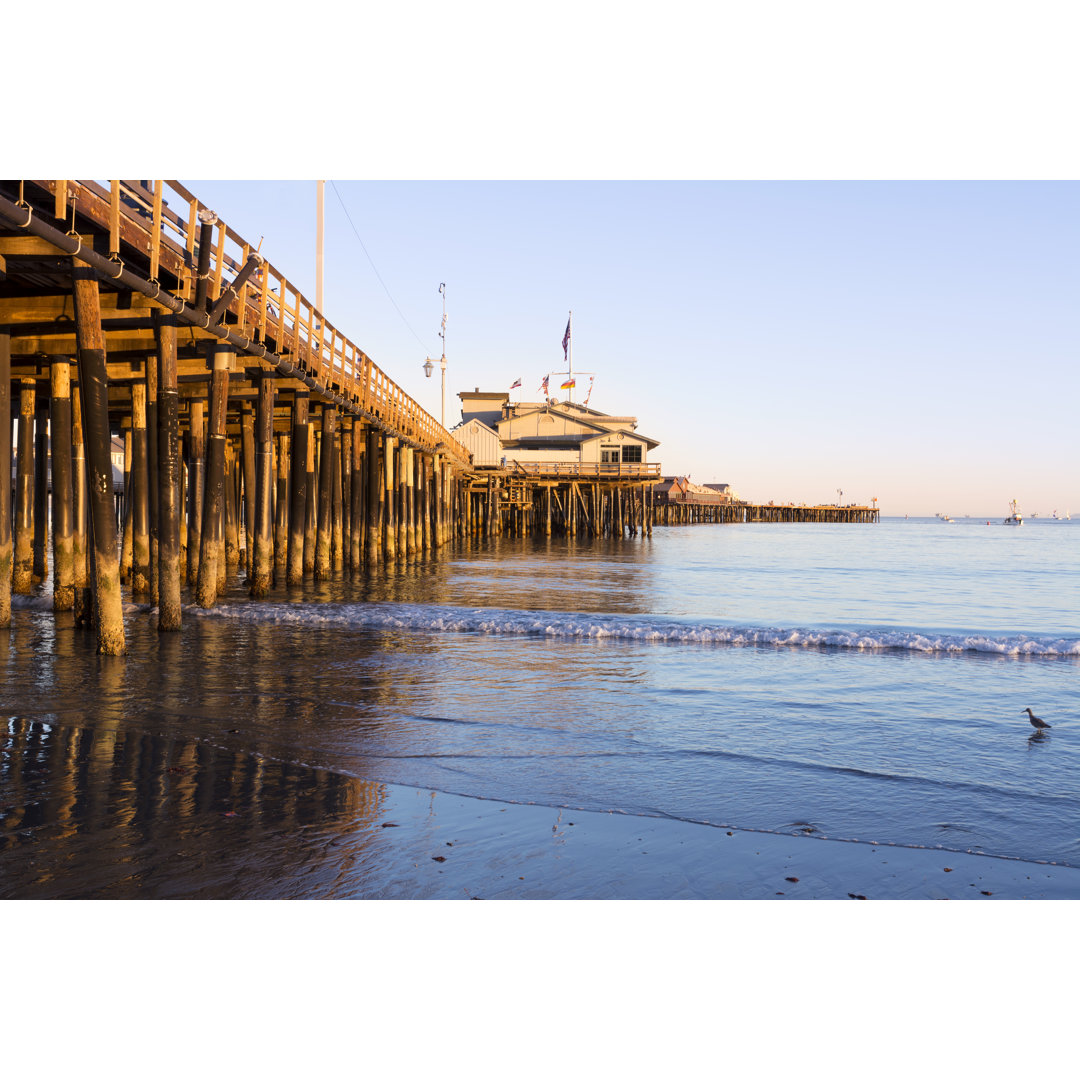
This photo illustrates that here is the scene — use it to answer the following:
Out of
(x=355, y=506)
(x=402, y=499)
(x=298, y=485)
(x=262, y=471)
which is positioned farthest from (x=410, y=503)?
(x=262, y=471)

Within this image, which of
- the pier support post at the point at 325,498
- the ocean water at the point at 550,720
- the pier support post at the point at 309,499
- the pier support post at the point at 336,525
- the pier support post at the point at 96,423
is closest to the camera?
the ocean water at the point at 550,720

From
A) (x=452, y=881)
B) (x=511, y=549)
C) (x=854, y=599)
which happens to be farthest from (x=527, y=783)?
(x=511, y=549)

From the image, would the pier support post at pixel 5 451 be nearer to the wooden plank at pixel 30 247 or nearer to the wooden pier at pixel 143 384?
the wooden pier at pixel 143 384

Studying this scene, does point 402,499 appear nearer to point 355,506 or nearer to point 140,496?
point 355,506

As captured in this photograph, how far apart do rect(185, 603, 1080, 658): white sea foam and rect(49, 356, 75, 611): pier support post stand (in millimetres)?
2077

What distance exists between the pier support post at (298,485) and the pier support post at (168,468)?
257 inches

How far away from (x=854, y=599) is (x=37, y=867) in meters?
21.4

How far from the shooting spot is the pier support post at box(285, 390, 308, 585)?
738 inches

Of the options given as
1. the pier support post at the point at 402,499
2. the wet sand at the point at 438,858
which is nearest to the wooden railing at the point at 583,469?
the pier support post at the point at 402,499

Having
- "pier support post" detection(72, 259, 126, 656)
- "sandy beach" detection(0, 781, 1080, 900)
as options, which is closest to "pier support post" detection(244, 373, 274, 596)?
"pier support post" detection(72, 259, 126, 656)

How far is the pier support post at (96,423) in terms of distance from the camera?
9812 millimetres

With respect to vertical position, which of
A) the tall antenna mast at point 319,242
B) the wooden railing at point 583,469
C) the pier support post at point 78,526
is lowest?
the pier support post at point 78,526

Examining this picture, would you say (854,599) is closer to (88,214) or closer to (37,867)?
(88,214)

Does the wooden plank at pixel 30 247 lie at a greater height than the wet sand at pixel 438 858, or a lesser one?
greater
